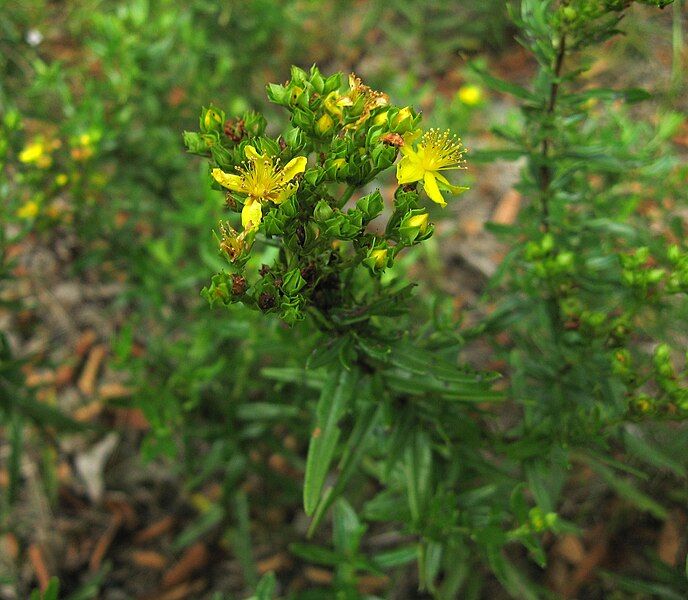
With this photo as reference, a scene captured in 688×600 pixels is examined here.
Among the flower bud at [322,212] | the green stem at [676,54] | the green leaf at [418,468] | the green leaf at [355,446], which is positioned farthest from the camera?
the green stem at [676,54]

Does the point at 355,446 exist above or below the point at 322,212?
below

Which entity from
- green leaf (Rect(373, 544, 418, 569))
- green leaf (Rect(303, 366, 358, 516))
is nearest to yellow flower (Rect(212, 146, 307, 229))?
green leaf (Rect(303, 366, 358, 516))

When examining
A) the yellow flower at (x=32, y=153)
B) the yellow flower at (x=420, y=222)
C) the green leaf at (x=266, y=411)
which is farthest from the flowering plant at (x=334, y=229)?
the yellow flower at (x=32, y=153)

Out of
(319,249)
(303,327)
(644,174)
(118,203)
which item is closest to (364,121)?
(319,249)

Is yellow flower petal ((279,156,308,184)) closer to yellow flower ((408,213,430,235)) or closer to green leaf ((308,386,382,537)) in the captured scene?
yellow flower ((408,213,430,235))

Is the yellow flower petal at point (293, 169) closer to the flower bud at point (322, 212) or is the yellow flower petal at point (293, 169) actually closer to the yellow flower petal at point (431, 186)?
the flower bud at point (322, 212)

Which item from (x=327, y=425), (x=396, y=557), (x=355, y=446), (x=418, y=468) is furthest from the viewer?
(x=396, y=557)

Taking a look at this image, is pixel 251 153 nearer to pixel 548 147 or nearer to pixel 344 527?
pixel 548 147

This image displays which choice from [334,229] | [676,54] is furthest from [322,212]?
[676,54]
